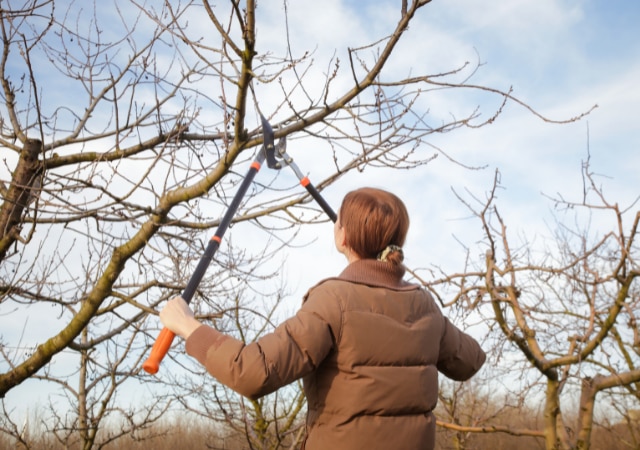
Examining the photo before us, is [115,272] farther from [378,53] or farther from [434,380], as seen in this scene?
[434,380]

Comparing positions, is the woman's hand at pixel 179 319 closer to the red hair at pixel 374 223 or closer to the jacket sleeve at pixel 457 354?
the red hair at pixel 374 223

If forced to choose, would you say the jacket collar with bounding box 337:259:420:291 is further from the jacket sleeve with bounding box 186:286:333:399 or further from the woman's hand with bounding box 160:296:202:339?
the woman's hand with bounding box 160:296:202:339

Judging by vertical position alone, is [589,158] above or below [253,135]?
above

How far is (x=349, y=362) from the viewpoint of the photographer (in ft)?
6.40

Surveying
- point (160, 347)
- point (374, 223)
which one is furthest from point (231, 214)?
point (374, 223)

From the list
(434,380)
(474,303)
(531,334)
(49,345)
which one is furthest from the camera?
(531,334)

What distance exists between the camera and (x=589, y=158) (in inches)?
244

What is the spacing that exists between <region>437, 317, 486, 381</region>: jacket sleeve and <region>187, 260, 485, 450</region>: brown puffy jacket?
0.28 m

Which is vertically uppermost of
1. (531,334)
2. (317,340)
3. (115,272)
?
(531,334)

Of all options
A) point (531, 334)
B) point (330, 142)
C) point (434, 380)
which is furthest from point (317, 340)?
point (531, 334)

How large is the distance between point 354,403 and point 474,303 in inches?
157

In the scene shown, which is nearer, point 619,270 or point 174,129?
point 174,129

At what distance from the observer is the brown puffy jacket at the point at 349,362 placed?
1868 mm

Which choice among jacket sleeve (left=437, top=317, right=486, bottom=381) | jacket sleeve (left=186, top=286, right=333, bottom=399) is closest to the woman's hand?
jacket sleeve (left=186, top=286, right=333, bottom=399)
